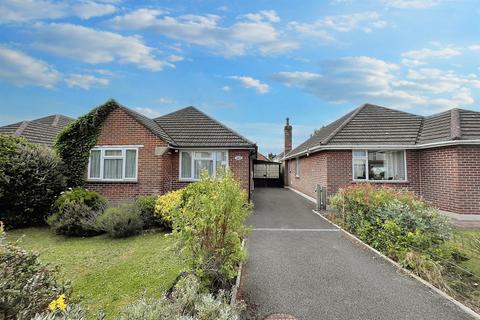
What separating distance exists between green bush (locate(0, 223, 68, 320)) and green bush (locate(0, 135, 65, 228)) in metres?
8.11

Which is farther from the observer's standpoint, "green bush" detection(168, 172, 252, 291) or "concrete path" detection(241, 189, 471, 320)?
"green bush" detection(168, 172, 252, 291)

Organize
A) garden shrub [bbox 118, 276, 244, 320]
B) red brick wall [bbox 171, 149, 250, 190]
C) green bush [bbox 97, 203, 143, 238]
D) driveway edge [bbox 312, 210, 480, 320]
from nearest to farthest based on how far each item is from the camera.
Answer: garden shrub [bbox 118, 276, 244, 320] < driveway edge [bbox 312, 210, 480, 320] < green bush [bbox 97, 203, 143, 238] < red brick wall [bbox 171, 149, 250, 190]

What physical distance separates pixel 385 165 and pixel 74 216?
48.3 feet

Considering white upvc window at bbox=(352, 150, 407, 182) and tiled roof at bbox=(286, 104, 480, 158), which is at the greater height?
tiled roof at bbox=(286, 104, 480, 158)

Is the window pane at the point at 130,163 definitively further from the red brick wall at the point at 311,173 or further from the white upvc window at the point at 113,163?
the red brick wall at the point at 311,173

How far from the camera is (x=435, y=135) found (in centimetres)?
1285

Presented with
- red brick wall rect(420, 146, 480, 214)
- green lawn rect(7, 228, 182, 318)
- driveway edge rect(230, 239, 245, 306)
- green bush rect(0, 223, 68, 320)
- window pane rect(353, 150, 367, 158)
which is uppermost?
window pane rect(353, 150, 367, 158)

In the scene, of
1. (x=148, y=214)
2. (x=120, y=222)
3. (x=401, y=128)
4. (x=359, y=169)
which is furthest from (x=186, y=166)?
(x=401, y=128)

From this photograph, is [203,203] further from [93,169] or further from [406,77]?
[406,77]

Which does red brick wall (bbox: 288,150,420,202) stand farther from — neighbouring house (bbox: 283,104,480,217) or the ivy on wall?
the ivy on wall

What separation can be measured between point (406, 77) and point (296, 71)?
5488 mm

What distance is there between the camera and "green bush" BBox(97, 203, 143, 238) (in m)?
8.73

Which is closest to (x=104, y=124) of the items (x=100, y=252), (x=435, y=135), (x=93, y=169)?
(x=93, y=169)

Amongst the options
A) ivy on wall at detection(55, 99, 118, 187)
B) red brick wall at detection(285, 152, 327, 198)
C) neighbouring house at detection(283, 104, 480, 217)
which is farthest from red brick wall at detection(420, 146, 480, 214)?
ivy on wall at detection(55, 99, 118, 187)
